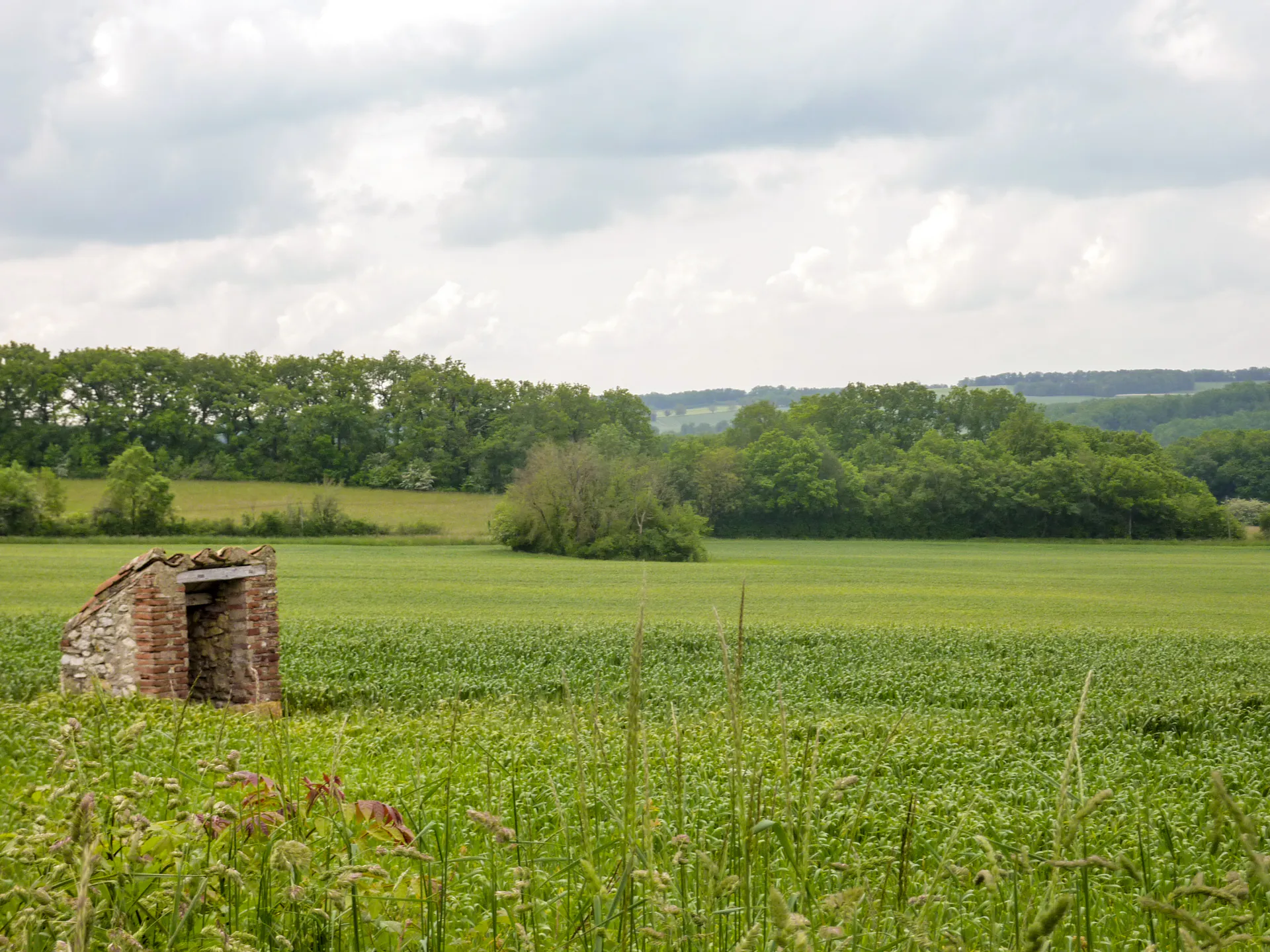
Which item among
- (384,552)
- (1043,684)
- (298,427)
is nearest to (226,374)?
(298,427)

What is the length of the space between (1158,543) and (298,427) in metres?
74.3

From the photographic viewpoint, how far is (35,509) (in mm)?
65812

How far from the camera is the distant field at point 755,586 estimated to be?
32938 millimetres

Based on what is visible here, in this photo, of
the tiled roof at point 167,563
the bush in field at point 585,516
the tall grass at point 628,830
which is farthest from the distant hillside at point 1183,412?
the tiled roof at point 167,563

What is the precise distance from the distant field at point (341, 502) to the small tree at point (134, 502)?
2805 mm

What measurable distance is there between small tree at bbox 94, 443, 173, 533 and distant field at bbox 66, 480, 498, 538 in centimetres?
280

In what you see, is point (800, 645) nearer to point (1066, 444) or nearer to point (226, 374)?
point (226, 374)

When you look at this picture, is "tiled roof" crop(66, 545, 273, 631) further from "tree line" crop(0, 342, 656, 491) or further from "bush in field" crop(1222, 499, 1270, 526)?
"bush in field" crop(1222, 499, 1270, 526)

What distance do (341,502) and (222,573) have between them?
67.7 m

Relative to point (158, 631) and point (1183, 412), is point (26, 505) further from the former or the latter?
point (1183, 412)

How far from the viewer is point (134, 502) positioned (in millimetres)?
67500

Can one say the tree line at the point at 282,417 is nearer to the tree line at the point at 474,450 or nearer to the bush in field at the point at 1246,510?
the tree line at the point at 474,450

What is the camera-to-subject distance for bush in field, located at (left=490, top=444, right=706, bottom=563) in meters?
67.6

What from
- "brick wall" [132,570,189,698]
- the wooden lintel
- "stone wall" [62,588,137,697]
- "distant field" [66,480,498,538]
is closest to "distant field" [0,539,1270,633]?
"distant field" [66,480,498,538]
